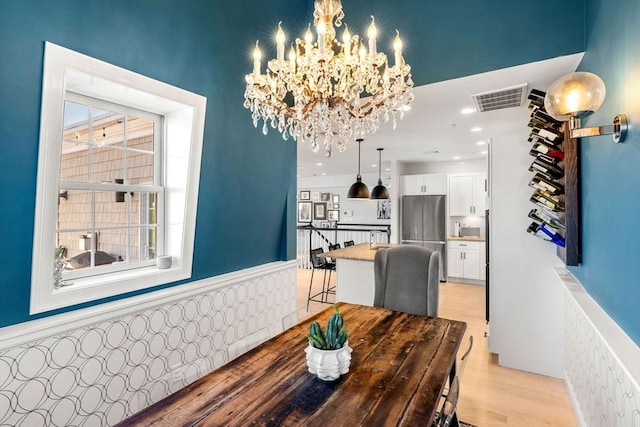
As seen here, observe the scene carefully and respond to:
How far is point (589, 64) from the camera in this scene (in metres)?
2.11

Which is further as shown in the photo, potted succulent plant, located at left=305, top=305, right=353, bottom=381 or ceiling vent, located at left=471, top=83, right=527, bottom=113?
ceiling vent, located at left=471, top=83, right=527, bottom=113

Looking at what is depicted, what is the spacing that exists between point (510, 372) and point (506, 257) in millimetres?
1045

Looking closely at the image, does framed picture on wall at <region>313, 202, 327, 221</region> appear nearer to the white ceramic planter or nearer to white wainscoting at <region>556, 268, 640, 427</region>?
white wainscoting at <region>556, 268, 640, 427</region>

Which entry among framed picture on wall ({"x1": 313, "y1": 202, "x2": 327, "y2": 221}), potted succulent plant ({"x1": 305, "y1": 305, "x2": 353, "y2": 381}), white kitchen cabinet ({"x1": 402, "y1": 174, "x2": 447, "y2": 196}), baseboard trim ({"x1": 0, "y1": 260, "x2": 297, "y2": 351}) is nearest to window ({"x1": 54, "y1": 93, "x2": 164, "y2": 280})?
baseboard trim ({"x1": 0, "y1": 260, "x2": 297, "y2": 351})

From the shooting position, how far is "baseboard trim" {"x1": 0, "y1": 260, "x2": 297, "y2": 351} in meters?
1.51

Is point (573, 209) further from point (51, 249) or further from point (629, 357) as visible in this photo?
point (51, 249)

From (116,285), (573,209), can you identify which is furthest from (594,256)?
(116,285)

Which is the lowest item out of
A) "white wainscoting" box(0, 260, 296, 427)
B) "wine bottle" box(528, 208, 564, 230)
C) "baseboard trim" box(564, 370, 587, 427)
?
"baseboard trim" box(564, 370, 587, 427)

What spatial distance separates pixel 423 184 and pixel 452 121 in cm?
304

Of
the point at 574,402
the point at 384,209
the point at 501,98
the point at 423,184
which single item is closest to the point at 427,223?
the point at 423,184

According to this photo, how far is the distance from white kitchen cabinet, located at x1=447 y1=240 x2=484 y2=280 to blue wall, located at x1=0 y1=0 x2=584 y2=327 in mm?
4407

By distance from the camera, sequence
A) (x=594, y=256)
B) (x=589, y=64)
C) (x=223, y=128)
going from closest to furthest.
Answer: (x=594, y=256) < (x=589, y=64) < (x=223, y=128)

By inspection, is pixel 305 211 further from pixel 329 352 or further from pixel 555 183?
pixel 329 352

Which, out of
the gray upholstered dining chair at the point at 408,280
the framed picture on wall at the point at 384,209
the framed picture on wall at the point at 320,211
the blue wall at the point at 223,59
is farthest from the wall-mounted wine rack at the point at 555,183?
the framed picture on wall at the point at 320,211
